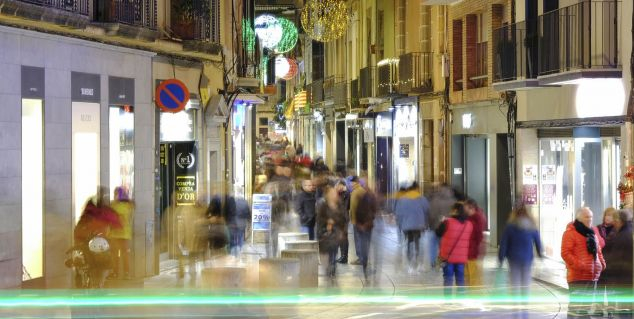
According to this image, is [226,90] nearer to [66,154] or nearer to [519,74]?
[519,74]

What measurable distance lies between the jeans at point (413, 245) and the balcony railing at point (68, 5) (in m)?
7.38

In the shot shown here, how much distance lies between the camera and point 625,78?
18.8 metres

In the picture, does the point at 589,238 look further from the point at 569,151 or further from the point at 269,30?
the point at 269,30

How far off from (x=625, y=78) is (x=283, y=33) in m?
21.0

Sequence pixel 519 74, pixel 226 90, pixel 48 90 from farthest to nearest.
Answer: pixel 226 90, pixel 519 74, pixel 48 90

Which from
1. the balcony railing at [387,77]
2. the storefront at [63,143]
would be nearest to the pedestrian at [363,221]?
the storefront at [63,143]

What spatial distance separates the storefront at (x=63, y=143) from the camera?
53.0ft

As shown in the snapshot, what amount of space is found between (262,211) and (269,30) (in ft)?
47.5

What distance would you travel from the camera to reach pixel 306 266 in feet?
59.0

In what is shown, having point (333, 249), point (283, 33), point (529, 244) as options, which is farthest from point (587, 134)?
point (283, 33)

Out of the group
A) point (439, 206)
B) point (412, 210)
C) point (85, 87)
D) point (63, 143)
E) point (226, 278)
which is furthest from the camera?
point (439, 206)

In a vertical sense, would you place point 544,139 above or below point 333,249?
above

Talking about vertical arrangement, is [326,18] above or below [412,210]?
above

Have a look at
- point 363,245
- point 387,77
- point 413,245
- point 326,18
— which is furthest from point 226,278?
point 387,77
